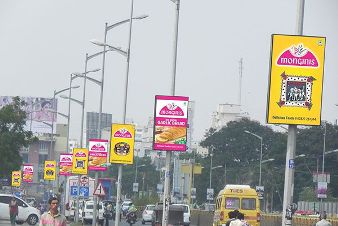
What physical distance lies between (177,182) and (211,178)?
11203mm

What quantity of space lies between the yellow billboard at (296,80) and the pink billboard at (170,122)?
32.0 ft

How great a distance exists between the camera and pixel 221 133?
135500 mm

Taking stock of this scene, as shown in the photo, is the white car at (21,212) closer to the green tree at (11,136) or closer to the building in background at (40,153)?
the green tree at (11,136)

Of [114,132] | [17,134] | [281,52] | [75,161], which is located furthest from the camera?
[17,134]

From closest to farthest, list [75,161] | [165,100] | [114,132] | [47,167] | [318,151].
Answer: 1. [165,100]
2. [114,132]
3. [75,161]
4. [47,167]
5. [318,151]

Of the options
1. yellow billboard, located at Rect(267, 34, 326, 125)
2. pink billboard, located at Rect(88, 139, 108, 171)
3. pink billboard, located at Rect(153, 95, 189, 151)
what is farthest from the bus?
yellow billboard, located at Rect(267, 34, 326, 125)

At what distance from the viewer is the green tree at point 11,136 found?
72.2m

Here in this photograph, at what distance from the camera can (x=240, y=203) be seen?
50719 mm

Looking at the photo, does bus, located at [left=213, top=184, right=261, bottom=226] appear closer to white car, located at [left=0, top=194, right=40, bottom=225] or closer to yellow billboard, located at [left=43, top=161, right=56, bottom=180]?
white car, located at [left=0, top=194, right=40, bottom=225]

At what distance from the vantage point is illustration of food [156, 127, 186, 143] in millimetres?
38469

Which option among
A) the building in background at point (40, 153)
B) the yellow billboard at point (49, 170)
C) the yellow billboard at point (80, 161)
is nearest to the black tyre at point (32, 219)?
the yellow billboard at point (80, 161)

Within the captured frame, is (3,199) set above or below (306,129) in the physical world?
below

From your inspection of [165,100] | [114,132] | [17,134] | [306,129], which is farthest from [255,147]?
[165,100]

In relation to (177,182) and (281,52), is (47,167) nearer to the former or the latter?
(177,182)
